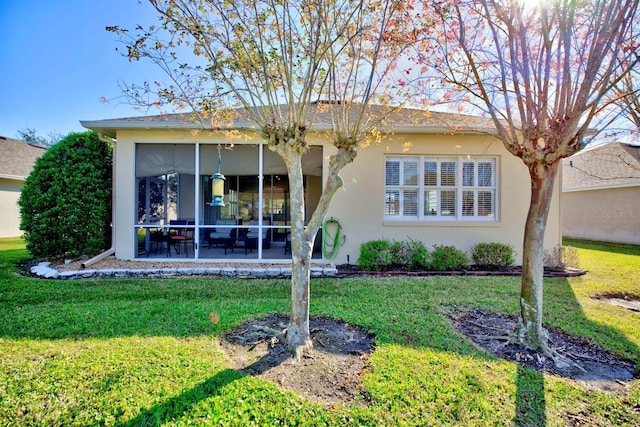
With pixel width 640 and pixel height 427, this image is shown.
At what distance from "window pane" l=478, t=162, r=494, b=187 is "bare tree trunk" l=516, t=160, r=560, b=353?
16.7 feet

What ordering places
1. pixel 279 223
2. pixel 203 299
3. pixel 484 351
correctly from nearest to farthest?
pixel 484 351 < pixel 203 299 < pixel 279 223

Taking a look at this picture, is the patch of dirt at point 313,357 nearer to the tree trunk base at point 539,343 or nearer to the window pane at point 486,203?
the tree trunk base at point 539,343

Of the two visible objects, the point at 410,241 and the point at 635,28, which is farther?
the point at 410,241

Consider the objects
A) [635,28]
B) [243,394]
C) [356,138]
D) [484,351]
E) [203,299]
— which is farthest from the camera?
[203,299]

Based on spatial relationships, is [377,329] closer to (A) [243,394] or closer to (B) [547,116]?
(A) [243,394]

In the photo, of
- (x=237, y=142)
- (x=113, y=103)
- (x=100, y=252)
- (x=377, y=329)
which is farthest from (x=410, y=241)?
(x=100, y=252)

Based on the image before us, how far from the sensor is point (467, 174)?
8.61m

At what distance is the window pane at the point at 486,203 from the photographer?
8641 millimetres

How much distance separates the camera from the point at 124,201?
8133mm

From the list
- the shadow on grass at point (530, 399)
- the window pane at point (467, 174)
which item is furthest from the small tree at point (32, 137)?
the shadow on grass at point (530, 399)

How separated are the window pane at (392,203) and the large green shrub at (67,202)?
6964mm

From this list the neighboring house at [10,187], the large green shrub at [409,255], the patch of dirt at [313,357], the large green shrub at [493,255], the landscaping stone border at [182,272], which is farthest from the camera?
the neighboring house at [10,187]

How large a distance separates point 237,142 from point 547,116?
21.6 ft

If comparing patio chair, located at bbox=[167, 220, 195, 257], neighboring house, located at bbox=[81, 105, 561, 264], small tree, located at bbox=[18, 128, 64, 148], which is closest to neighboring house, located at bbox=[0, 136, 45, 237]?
patio chair, located at bbox=[167, 220, 195, 257]
